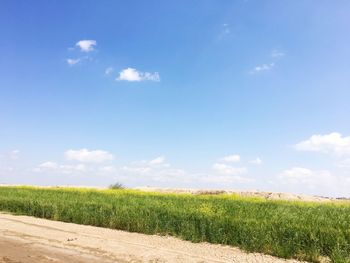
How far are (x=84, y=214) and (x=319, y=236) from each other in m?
10.5

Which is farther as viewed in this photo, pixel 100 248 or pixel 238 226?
pixel 238 226

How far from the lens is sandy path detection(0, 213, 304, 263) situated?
38.1ft

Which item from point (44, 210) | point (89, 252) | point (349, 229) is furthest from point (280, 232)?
point (44, 210)

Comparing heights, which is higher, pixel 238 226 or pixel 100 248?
pixel 238 226

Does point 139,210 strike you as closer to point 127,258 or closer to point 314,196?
point 127,258

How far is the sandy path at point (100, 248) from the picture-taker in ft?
38.1

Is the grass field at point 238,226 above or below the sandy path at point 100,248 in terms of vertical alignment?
above

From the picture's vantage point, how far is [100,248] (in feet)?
42.2

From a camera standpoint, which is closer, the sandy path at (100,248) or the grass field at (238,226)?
the sandy path at (100,248)

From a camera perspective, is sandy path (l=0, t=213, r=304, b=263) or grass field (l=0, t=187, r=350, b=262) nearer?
sandy path (l=0, t=213, r=304, b=263)

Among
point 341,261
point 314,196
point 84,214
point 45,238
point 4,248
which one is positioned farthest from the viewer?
point 314,196

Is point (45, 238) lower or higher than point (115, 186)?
lower

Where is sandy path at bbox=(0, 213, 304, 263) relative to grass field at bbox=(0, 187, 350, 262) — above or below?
below

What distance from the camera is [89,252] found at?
12.3 m
